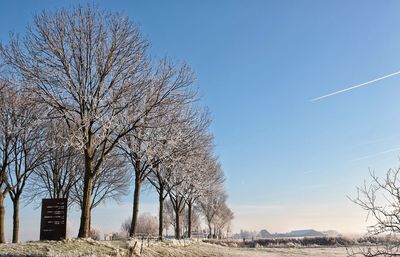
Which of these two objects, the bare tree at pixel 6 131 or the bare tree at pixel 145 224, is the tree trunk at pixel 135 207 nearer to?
the bare tree at pixel 6 131

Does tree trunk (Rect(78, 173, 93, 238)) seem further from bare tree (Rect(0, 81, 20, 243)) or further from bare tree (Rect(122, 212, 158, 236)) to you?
bare tree (Rect(122, 212, 158, 236))

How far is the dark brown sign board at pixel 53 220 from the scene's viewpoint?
64.5 feet

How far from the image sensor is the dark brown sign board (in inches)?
774

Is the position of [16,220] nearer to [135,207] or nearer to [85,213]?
[135,207]

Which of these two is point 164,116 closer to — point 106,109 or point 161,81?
point 161,81

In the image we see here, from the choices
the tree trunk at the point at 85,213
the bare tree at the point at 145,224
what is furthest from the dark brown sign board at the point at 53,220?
the bare tree at the point at 145,224

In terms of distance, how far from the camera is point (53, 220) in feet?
65.6

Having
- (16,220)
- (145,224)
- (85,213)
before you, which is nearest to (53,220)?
(85,213)

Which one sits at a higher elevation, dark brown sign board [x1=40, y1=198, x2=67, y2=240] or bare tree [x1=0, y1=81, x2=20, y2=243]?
bare tree [x1=0, y1=81, x2=20, y2=243]

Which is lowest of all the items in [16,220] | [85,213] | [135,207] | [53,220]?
[53,220]

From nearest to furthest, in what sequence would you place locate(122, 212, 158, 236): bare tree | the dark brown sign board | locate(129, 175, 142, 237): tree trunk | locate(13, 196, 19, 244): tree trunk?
1. the dark brown sign board
2. locate(129, 175, 142, 237): tree trunk
3. locate(13, 196, 19, 244): tree trunk
4. locate(122, 212, 158, 236): bare tree

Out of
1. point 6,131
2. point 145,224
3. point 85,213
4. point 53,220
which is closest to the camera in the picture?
point 53,220

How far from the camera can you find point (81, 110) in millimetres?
20781

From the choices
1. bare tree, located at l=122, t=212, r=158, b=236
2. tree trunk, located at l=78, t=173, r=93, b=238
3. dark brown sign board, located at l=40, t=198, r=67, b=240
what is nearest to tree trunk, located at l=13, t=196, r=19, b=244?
dark brown sign board, located at l=40, t=198, r=67, b=240
